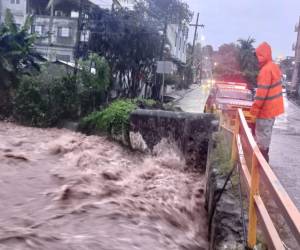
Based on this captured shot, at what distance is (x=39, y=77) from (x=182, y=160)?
22.8 ft

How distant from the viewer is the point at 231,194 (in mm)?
5445

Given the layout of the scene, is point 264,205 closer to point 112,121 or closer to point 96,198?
point 96,198

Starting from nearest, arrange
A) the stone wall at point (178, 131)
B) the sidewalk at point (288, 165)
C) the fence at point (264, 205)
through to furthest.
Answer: the fence at point (264, 205), the sidewalk at point (288, 165), the stone wall at point (178, 131)

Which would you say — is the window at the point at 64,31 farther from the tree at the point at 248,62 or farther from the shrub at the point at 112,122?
the shrub at the point at 112,122

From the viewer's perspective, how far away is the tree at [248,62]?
35500 mm

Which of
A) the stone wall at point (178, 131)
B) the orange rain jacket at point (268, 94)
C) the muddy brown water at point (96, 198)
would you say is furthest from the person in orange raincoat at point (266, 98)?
the stone wall at point (178, 131)

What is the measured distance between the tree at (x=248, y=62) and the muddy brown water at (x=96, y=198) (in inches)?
931

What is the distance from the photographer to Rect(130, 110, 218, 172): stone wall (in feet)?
34.8

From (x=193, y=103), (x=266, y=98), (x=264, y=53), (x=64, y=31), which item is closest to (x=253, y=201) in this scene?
(x=266, y=98)

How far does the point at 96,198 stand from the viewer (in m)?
7.01

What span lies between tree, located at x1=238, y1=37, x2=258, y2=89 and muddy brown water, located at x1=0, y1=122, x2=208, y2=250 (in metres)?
23.7

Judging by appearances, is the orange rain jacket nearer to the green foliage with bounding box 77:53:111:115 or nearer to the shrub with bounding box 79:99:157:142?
the shrub with bounding box 79:99:157:142

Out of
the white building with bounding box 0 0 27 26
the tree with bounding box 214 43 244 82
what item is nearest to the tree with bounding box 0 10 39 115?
the tree with bounding box 214 43 244 82

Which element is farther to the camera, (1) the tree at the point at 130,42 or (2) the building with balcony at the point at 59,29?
(2) the building with balcony at the point at 59,29
